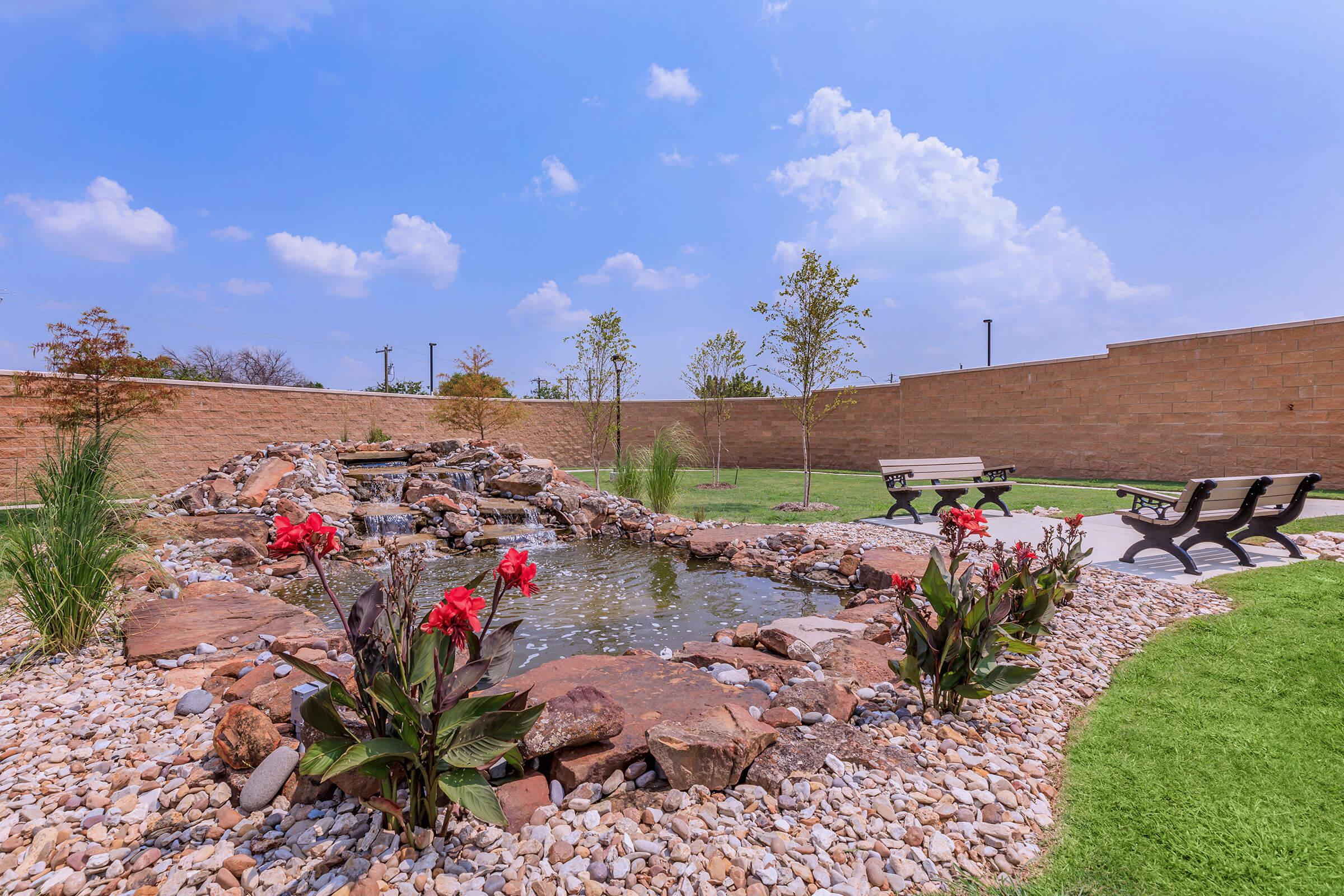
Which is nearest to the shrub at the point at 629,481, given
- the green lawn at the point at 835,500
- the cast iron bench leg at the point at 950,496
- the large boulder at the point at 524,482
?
the green lawn at the point at 835,500

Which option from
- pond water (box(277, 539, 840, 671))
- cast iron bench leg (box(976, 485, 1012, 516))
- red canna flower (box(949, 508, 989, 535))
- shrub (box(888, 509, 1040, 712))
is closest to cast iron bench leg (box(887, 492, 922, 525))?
cast iron bench leg (box(976, 485, 1012, 516))

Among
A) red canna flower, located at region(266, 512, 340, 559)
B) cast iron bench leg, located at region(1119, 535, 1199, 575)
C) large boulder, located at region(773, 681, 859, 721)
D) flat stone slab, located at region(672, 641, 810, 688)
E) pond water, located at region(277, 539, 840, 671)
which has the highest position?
red canna flower, located at region(266, 512, 340, 559)

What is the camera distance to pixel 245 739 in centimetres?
194

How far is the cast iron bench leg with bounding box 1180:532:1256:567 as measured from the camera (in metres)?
4.68

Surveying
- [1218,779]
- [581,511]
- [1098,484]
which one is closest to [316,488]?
[581,511]

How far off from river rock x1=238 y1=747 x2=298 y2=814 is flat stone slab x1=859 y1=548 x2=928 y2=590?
160 inches

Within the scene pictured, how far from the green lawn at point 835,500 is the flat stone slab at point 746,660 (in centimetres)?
429

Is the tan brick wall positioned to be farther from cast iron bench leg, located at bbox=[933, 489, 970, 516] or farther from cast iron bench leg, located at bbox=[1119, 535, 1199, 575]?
cast iron bench leg, located at bbox=[1119, 535, 1199, 575]

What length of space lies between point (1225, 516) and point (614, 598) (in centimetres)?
500

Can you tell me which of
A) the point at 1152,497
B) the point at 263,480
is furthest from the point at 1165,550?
the point at 263,480

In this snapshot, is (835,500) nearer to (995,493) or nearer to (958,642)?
(995,493)

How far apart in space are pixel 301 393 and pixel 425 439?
10.4 feet

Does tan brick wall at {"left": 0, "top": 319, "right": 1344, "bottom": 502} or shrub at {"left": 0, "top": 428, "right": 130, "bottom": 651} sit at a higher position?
tan brick wall at {"left": 0, "top": 319, "right": 1344, "bottom": 502}

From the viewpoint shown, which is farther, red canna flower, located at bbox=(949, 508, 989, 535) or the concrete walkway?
the concrete walkway
